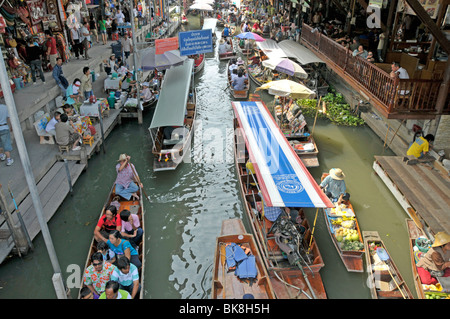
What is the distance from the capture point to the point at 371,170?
42.9 ft

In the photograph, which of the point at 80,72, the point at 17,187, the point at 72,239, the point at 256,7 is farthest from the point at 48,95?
the point at 256,7

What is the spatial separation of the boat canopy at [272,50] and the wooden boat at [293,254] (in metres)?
11.8

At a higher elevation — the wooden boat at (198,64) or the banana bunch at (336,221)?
the wooden boat at (198,64)

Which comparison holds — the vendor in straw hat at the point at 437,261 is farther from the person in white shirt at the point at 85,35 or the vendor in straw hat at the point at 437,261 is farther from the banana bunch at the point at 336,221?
the person in white shirt at the point at 85,35

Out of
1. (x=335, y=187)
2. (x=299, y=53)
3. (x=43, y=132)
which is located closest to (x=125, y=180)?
(x=43, y=132)

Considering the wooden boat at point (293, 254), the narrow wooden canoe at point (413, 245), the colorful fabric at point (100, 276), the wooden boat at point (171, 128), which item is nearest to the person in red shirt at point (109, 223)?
the colorful fabric at point (100, 276)

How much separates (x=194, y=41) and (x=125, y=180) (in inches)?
398

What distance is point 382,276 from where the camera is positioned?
8109 millimetres

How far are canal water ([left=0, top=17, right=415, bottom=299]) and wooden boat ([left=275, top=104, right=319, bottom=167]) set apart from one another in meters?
0.64

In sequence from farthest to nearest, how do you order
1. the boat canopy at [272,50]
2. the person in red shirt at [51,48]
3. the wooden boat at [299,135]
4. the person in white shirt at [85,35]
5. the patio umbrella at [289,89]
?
the boat canopy at [272,50], the person in white shirt at [85,35], the person in red shirt at [51,48], the patio umbrella at [289,89], the wooden boat at [299,135]

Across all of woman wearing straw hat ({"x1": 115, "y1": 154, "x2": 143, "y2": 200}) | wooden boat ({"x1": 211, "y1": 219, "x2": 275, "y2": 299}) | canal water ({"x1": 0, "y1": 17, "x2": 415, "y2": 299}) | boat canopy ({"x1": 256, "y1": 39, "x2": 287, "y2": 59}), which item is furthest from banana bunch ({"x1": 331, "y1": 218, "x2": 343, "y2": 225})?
Answer: boat canopy ({"x1": 256, "y1": 39, "x2": 287, "y2": 59})

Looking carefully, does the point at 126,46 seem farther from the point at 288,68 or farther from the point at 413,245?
the point at 413,245

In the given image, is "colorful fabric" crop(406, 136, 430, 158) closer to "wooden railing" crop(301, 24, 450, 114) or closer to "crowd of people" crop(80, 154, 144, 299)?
"wooden railing" crop(301, 24, 450, 114)

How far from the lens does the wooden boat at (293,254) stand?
7699 mm
